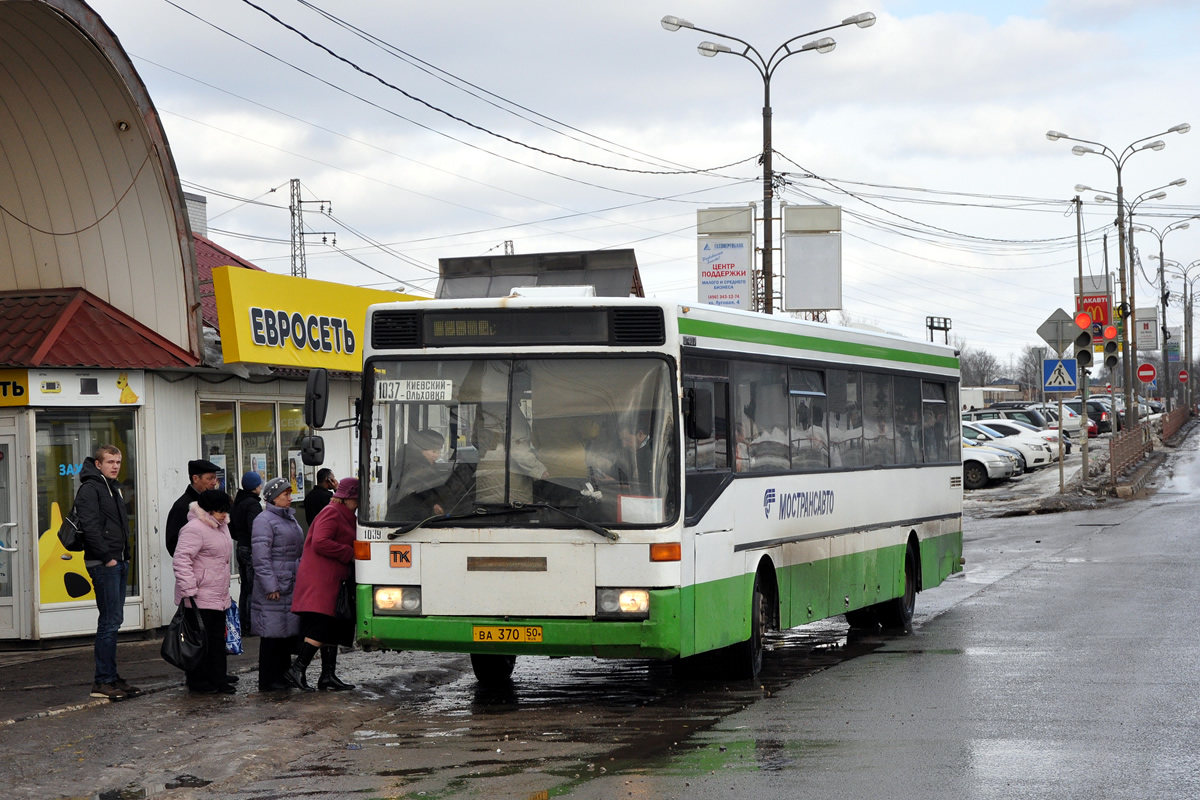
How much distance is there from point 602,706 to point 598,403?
2186 millimetres

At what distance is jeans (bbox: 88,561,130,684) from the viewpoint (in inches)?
415

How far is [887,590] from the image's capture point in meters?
13.9

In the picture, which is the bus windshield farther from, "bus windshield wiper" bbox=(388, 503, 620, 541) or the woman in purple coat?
the woman in purple coat

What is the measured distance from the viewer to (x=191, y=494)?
11.8 metres

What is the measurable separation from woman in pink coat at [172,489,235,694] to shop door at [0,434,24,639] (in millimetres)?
3592

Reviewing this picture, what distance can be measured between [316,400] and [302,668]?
234 cm

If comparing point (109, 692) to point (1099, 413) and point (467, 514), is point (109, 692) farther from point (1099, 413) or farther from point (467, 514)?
point (1099, 413)

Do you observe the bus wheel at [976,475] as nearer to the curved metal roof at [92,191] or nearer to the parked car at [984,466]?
the parked car at [984,466]

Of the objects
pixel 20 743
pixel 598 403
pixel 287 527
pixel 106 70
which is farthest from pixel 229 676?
pixel 106 70

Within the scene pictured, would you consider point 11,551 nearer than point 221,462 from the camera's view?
Yes

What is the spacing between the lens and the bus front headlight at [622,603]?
9328mm

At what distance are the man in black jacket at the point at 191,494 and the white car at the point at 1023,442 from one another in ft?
107

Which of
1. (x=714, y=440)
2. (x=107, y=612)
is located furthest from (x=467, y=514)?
(x=107, y=612)

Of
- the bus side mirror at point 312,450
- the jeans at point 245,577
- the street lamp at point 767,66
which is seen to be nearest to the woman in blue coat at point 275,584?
the bus side mirror at point 312,450
